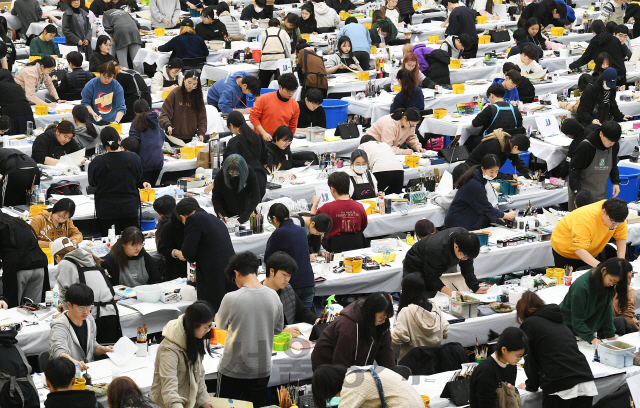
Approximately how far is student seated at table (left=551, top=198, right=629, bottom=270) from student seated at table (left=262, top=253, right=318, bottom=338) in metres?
2.14

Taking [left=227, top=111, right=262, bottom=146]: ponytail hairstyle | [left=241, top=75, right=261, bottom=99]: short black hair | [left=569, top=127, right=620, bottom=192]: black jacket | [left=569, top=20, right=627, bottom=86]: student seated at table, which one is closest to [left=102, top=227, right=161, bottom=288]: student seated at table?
[left=227, top=111, right=262, bottom=146]: ponytail hairstyle

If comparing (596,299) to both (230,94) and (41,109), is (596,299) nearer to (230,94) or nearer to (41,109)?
(230,94)

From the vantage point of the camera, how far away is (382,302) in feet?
17.0

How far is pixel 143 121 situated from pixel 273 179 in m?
1.39

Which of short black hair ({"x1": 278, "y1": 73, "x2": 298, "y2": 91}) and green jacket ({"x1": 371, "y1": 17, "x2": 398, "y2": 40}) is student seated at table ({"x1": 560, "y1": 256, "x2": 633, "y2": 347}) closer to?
short black hair ({"x1": 278, "y1": 73, "x2": 298, "y2": 91})

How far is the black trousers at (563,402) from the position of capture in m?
5.67

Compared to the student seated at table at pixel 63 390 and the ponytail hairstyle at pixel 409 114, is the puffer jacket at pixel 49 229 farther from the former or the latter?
the ponytail hairstyle at pixel 409 114

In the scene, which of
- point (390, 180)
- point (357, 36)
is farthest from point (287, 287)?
point (357, 36)

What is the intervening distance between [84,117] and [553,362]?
5841 millimetres

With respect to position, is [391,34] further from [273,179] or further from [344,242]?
[344,242]

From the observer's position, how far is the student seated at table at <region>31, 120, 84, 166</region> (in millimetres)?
9125

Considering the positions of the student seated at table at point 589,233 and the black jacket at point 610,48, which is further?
the black jacket at point 610,48

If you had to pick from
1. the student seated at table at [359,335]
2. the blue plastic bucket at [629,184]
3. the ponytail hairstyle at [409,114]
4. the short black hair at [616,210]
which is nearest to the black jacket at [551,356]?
the student seated at table at [359,335]

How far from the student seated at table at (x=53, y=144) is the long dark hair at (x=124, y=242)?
241cm
